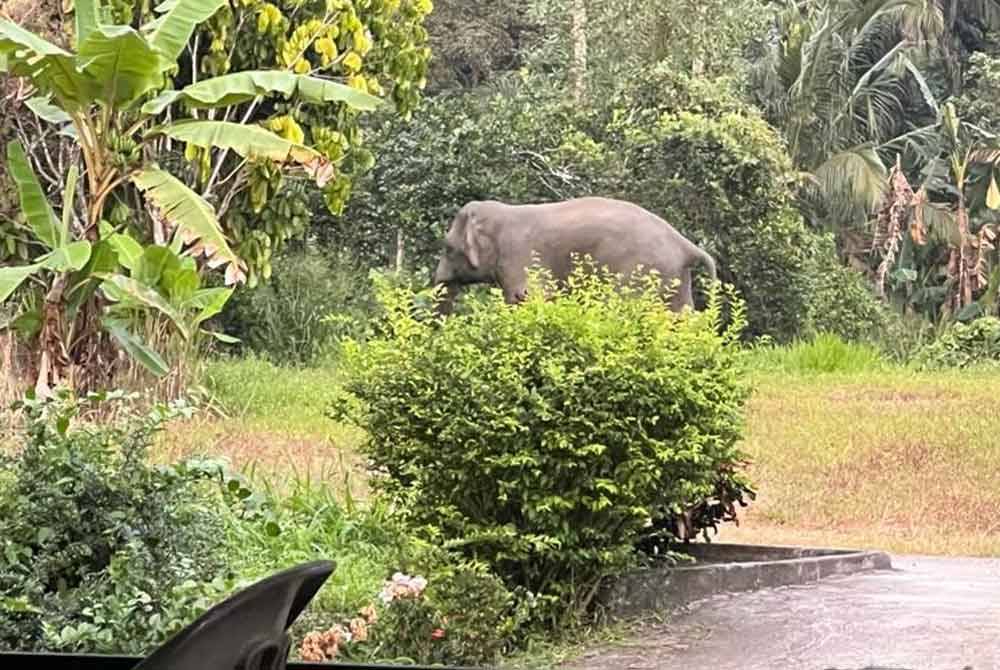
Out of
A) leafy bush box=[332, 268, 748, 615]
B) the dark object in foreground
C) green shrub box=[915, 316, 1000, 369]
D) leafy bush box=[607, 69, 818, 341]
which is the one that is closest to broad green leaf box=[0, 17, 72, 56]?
leafy bush box=[332, 268, 748, 615]

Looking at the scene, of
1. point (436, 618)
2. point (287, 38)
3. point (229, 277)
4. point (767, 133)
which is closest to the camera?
point (767, 133)

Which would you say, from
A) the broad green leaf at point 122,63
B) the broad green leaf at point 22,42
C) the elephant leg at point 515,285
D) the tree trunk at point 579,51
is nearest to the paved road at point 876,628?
the elephant leg at point 515,285

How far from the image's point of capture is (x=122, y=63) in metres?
2.93

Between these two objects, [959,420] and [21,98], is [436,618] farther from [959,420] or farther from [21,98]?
[21,98]

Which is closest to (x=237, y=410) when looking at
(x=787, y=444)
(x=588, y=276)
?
(x=588, y=276)

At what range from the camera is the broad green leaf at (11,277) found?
9.72 feet

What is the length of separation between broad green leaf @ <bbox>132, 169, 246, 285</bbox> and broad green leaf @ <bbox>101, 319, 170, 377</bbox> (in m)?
0.19

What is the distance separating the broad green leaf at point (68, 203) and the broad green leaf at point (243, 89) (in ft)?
0.63

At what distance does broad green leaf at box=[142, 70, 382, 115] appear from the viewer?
3023 mm

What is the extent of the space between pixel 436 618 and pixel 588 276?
629 mm

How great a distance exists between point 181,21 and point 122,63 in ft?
0.59

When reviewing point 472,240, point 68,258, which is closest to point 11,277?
point 68,258

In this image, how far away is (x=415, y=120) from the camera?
2889 mm

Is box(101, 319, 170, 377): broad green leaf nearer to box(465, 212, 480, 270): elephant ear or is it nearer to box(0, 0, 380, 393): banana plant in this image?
box(0, 0, 380, 393): banana plant
